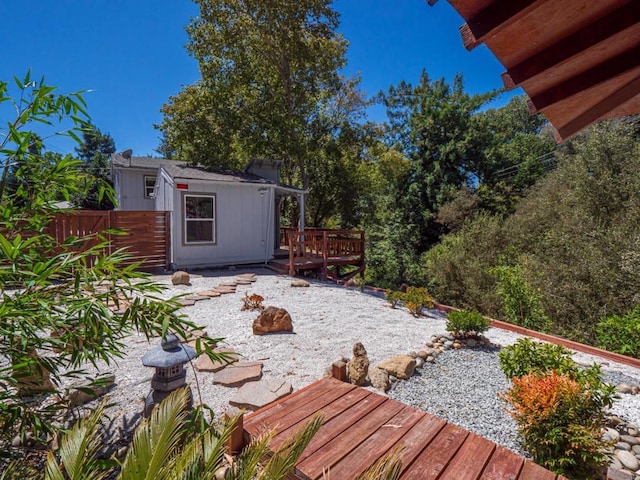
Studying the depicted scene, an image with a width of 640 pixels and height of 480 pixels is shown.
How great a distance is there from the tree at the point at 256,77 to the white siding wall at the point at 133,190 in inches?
105

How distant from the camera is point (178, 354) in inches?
98.4

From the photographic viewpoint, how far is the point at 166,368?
248 centimetres

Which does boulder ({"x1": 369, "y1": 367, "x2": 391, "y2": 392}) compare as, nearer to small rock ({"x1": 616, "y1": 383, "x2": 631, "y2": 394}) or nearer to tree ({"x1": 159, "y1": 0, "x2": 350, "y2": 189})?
small rock ({"x1": 616, "y1": 383, "x2": 631, "y2": 394})

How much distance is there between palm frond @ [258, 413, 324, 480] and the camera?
110cm

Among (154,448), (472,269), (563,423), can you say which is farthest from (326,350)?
(472,269)

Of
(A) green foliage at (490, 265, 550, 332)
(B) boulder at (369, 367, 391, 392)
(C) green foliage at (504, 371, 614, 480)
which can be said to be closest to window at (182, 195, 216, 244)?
(B) boulder at (369, 367, 391, 392)

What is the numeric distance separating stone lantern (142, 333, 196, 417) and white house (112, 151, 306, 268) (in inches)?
263

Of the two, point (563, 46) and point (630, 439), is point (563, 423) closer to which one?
point (630, 439)

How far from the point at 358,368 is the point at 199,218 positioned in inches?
283

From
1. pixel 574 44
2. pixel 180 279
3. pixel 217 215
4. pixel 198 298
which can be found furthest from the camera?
pixel 217 215

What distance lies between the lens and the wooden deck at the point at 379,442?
1.75m

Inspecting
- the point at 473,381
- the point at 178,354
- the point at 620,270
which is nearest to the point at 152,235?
the point at 178,354

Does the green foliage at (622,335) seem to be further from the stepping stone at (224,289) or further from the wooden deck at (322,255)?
the stepping stone at (224,289)

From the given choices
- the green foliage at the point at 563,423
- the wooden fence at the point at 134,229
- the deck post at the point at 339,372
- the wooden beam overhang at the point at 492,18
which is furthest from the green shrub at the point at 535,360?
the wooden fence at the point at 134,229
